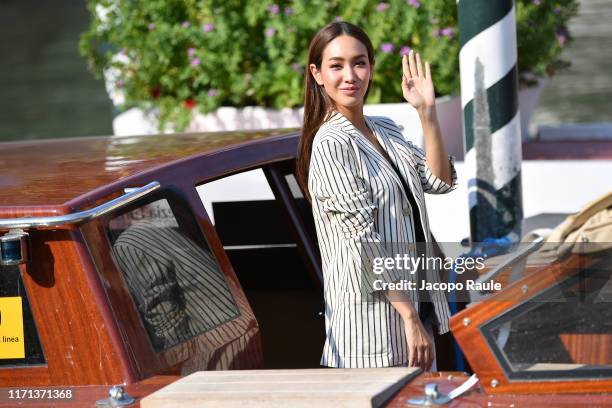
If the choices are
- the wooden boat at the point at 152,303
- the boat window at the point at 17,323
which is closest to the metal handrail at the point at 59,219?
the wooden boat at the point at 152,303

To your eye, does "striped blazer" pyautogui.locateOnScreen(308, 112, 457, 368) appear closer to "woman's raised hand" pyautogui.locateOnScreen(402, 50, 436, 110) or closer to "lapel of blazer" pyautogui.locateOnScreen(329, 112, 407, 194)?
"lapel of blazer" pyautogui.locateOnScreen(329, 112, 407, 194)

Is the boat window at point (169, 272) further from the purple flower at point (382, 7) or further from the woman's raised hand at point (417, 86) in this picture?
the purple flower at point (382, 7)

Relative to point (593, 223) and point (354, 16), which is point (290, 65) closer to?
point (354, 16)

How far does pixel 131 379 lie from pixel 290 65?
580cm

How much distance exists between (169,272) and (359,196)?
0.50m

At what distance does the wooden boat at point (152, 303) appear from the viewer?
2.22m

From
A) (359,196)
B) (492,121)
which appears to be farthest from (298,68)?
(359,196)

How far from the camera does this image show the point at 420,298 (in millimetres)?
2877

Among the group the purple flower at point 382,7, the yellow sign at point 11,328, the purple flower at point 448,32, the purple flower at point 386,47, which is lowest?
the yellow sign at point 11,328

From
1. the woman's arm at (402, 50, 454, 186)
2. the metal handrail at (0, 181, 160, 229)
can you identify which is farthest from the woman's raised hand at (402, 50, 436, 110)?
the metal handrail at (0, 181, 160, 229)

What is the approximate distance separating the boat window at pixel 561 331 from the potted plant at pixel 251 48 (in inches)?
206

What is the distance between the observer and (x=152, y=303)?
2584 mm

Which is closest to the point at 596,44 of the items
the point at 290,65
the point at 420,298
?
the point at 290,65

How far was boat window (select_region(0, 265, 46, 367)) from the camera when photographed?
2.45m
